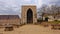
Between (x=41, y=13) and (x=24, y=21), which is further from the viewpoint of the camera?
(x=41, y=13)

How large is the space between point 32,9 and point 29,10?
2509 millimetres

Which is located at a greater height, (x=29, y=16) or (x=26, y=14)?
(x=26, y=14)

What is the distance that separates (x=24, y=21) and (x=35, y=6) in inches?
217

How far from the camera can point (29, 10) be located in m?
48.4

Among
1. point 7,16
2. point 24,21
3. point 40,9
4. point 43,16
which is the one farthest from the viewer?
point 7,16

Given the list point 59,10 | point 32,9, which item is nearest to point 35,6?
point 32,9

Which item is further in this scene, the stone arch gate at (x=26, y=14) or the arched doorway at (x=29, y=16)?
the arched doorway at (x=29, y=16)

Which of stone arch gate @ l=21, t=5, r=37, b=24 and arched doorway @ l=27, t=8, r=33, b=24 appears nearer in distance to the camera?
stone arch gate @ l=21, t=5, r=37, b=24

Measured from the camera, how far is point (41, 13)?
51031 mm

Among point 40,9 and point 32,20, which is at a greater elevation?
point 40,9

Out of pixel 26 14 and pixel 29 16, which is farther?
pixel 29 16

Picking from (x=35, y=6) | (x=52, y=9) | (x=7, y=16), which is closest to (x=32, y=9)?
(x=35, y=6)

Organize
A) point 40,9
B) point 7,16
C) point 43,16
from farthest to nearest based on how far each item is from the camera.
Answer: point 7,16
point 40,9
point 43,16

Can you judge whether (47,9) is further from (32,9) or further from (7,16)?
(7,16)
